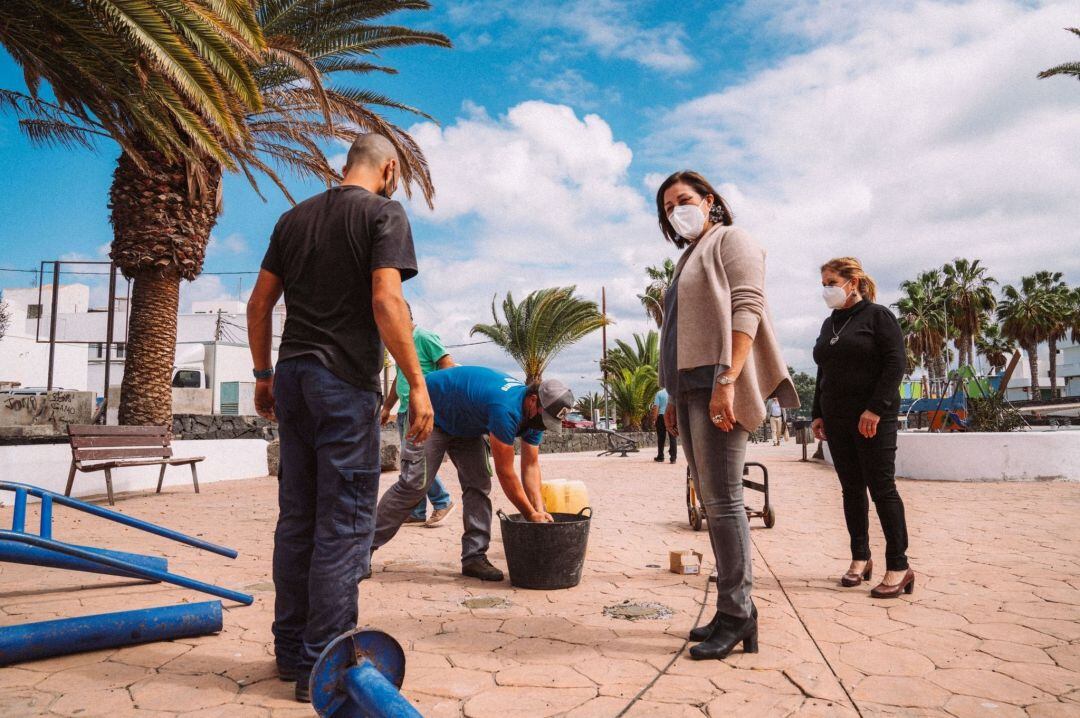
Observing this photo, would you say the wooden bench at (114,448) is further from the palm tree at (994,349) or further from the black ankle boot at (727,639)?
the palm tree at (994,349)

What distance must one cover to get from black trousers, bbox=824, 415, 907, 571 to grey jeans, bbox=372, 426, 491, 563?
2.09m

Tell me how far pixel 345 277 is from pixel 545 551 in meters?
2.12

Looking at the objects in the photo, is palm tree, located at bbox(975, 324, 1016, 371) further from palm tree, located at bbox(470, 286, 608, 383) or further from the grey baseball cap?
the grey baseball cap

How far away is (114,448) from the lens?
27.0 ft

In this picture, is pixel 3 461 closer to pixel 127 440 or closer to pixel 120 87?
pixel 127 440

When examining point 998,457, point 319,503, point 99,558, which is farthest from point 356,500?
point 998,457

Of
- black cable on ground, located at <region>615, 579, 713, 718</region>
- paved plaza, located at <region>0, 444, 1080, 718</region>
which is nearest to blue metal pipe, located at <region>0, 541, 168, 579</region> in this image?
paved plaza, located at <region>0, 444, 1080, 718</region>

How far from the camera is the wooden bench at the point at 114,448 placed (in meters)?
7.74

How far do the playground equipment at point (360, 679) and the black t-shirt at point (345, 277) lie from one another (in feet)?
2.79

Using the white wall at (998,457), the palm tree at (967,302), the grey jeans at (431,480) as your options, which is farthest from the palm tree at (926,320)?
the grey jeans at (431,480)

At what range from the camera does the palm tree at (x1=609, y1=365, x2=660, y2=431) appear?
24.2 meters

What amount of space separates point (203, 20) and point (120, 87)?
1547mm

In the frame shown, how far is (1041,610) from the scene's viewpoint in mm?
3430

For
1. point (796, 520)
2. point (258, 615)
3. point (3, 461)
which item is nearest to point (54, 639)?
point (258, 615)
